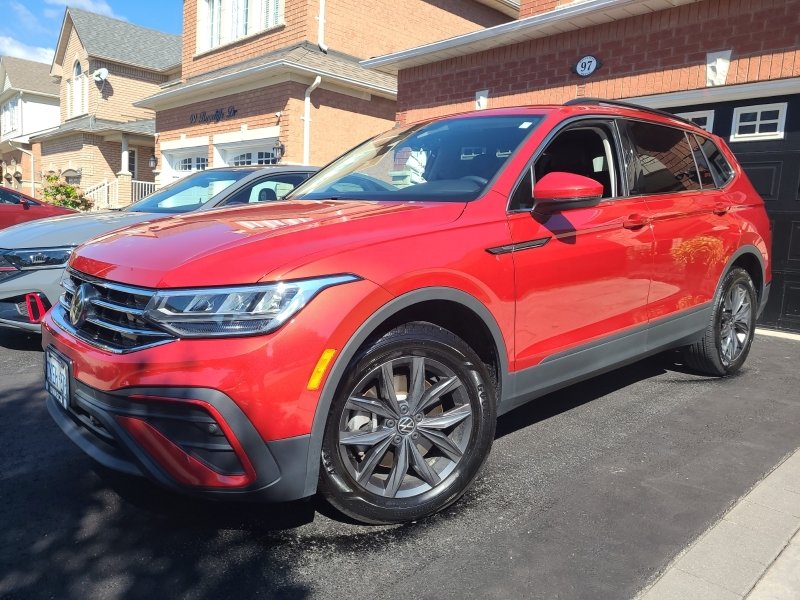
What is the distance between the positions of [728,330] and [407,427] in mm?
3383

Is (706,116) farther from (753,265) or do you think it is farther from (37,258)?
(37,258)

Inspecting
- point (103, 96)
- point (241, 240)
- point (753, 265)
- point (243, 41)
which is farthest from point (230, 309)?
point (103, 96)

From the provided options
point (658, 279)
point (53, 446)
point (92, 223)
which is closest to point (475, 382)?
point (658, 279)

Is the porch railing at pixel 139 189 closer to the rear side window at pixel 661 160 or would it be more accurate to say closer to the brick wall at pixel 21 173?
the brick wall at pixel 21 173

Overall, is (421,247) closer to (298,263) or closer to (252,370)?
(298,263)

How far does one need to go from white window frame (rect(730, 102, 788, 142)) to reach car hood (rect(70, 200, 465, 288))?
542 cm

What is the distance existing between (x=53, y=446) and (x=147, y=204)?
2.95 metres

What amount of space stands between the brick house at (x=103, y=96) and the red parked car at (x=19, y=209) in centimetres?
1215

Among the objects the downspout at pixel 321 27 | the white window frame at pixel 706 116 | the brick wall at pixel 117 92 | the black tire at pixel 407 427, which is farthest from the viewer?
the brick wall at pixel 117 92

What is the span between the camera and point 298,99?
12.8 metres

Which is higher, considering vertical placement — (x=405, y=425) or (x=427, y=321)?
(x=427, y=321)

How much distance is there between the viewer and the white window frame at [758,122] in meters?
6.52

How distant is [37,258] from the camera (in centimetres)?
458

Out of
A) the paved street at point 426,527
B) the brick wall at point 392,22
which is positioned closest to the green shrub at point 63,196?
the brick wall at point 392,22
